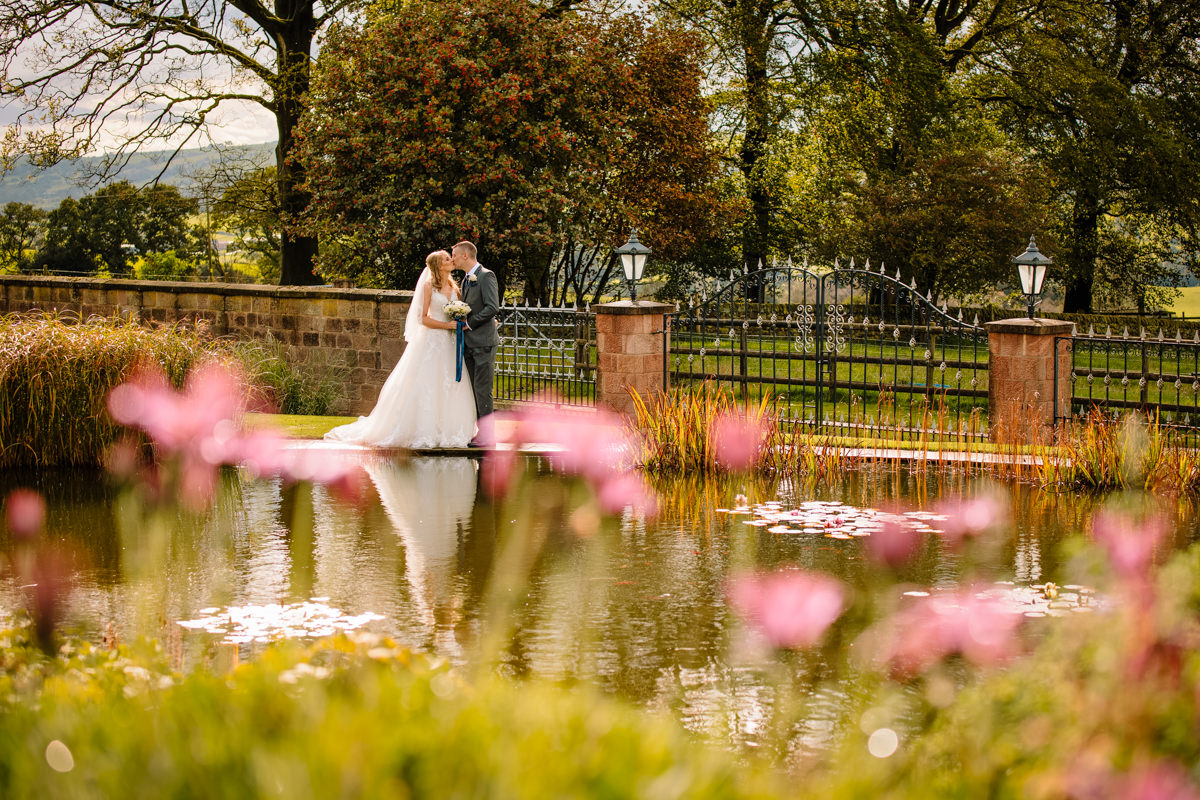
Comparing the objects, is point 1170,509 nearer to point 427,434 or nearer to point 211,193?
point 427,434

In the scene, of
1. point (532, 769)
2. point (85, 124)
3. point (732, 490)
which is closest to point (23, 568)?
point (732, 490)

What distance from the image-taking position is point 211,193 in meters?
29.9

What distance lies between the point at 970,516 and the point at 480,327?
5.85 metres

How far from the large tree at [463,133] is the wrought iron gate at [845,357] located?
376 cm

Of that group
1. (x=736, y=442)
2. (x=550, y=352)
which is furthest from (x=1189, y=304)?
(x=736, y=442)

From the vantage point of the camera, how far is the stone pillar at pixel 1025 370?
43.8ft

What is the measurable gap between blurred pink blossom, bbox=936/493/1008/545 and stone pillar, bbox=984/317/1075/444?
3.02 m

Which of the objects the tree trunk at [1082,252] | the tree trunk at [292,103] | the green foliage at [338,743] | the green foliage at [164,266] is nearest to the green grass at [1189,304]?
the tree trunk at [1082,252]

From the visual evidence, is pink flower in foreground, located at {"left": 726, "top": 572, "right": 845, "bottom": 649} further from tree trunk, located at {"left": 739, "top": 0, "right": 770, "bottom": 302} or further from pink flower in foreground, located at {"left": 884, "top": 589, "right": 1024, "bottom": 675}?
tree trunk, located at {"left": 739, "top": 0, "right": 770, "bottom": 302}

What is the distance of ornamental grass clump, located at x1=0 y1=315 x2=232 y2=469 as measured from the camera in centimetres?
1174

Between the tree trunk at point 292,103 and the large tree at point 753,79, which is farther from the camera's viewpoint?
the large tree at point 753,79

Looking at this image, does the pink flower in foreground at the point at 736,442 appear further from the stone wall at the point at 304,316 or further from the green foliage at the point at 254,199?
the green foliage at the point at 254,199

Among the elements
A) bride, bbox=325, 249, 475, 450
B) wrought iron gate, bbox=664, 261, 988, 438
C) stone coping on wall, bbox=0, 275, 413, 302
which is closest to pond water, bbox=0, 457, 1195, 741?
bride, bbox=325, 249, 475, 450

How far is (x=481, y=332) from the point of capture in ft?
44.4
